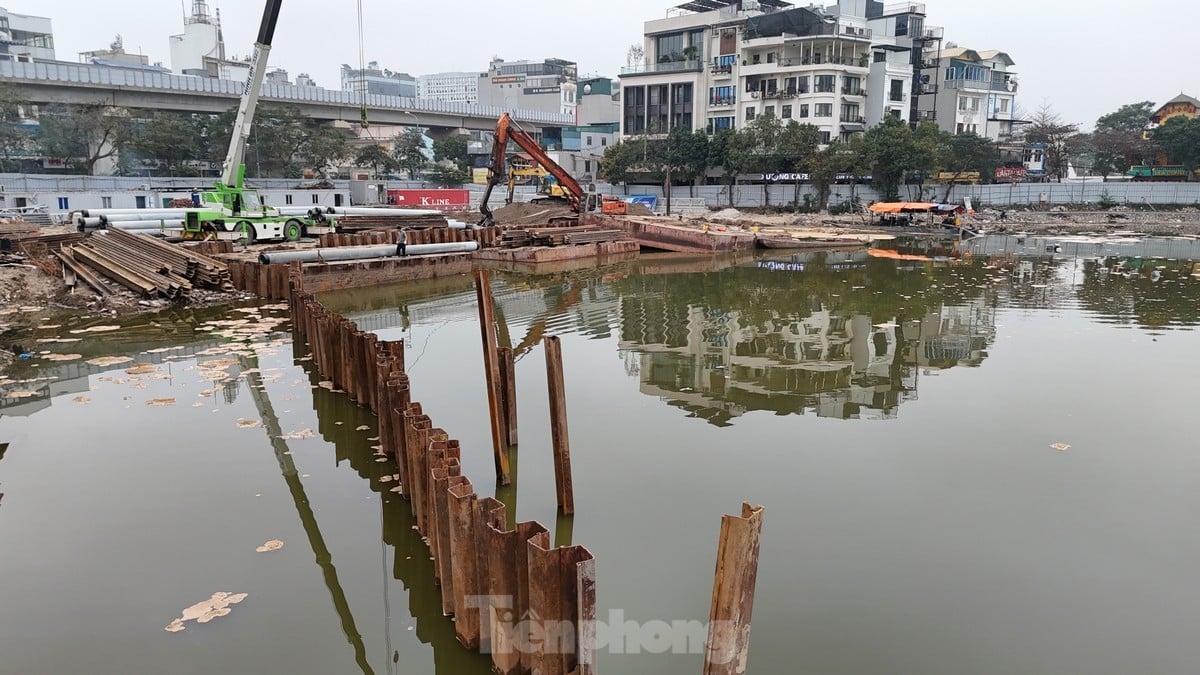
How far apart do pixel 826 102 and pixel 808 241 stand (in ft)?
87.3

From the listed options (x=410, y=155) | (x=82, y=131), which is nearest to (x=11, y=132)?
(x=82, y=131)

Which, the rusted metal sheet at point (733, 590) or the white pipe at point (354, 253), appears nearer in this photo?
the rusted metal sheet at point (733, 590)

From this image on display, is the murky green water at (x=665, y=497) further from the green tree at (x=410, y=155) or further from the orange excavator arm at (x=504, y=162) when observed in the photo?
the green tree at (x=410, y=155)

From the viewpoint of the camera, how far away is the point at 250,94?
25.8 metres

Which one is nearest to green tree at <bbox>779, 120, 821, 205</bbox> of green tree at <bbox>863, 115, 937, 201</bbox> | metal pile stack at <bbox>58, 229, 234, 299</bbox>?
green tree at <bbox>863, 115, 937, 201</bbox>

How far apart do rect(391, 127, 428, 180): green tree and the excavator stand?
40800 mm

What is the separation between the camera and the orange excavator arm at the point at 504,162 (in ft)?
113

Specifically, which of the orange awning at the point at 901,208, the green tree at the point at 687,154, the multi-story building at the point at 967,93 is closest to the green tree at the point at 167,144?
the green tree at the point at 687,154

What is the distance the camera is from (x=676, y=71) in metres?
70.2

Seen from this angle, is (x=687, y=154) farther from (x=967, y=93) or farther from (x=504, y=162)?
(x=504, y=162)

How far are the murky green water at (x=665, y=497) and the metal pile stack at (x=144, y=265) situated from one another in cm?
241

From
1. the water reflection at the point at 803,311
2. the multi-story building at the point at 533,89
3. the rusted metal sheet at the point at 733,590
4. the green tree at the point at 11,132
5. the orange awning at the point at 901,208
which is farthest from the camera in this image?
the multi-story building at the point at 533,89

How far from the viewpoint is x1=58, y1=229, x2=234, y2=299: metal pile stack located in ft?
64.6

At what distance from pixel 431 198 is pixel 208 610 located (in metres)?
53.2
